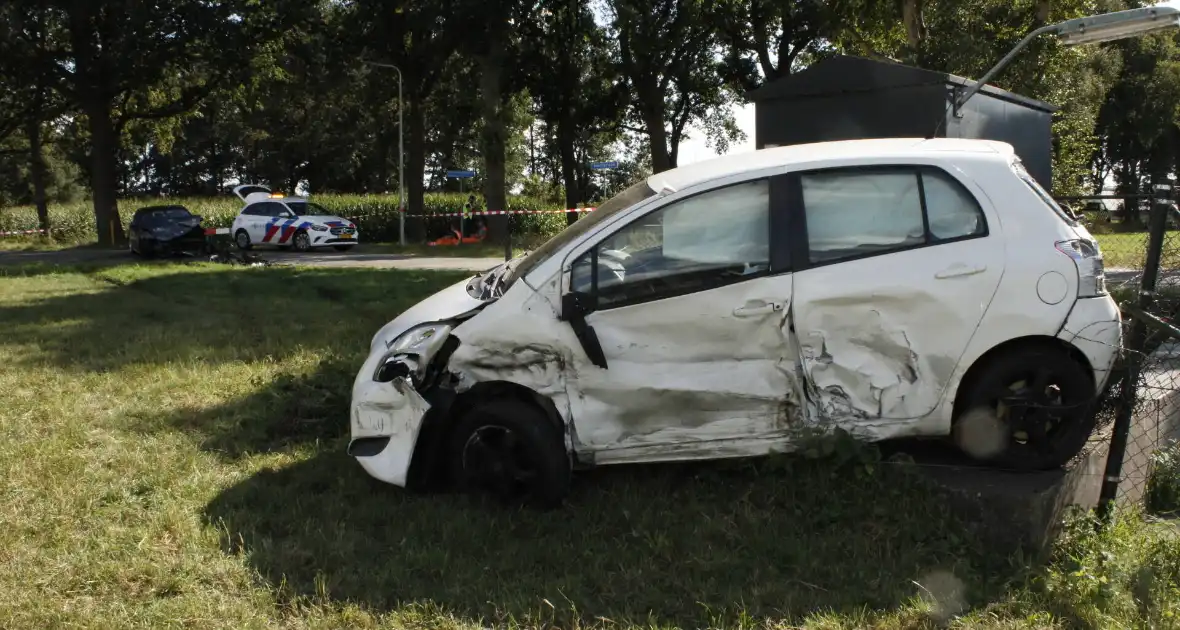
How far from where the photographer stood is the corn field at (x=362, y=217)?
35500 millimetres

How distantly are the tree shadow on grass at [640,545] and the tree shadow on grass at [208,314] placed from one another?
328 cm

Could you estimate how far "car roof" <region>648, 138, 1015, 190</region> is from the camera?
4746 mm

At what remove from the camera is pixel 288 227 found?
92.3 ft

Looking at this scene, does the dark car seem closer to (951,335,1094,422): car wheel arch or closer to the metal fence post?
(951,335,1094,422): car wheel arch

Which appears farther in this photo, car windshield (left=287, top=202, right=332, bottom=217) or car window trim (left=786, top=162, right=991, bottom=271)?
car windshield (left=287, top=202, right=332, bottom=217)

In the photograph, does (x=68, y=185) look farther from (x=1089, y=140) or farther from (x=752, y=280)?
(x=752, y=280)

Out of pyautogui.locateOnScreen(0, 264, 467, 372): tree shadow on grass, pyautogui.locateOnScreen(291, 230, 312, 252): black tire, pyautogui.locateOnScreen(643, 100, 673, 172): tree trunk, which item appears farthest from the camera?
pyautogui.locateOnScreen(643, 100, 673, 172): tree trunk

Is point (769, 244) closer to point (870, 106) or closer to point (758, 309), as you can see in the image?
point (758, 309)

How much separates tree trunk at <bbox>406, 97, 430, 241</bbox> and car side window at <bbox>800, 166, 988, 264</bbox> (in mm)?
27713

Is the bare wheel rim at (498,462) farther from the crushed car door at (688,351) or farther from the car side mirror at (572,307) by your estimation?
the car side mirror at (572,307)

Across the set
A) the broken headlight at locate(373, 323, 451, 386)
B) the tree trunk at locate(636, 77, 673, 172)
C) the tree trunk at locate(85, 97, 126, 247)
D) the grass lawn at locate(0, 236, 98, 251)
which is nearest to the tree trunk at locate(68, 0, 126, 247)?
the tree trunk at locate(85, 97, 126, 247)

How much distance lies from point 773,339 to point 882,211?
33.0 inches

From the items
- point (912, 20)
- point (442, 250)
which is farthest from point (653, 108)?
point (912, 20)

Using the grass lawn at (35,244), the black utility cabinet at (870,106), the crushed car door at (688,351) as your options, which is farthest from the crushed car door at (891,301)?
the grass lawn at (35,244)
